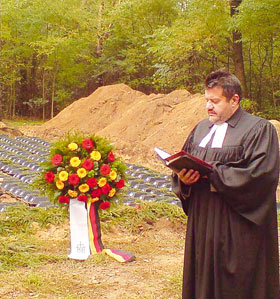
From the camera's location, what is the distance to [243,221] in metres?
2.97

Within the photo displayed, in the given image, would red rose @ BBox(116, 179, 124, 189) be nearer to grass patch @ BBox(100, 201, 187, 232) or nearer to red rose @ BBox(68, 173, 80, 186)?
red rose @ BBox(68, 173, 80, 186)

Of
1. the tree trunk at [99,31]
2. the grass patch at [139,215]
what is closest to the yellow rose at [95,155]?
the grass patch at [139,215]

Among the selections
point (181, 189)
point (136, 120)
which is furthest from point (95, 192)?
point (136, 120)

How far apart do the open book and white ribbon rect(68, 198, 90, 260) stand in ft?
7.35

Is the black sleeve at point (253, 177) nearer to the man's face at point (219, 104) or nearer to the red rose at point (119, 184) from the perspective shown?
the man's face at point (219, 104)

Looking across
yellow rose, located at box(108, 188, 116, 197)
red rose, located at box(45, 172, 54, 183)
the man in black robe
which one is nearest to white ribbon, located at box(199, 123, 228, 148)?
the man in black robe

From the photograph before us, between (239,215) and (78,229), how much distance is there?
2391 mm

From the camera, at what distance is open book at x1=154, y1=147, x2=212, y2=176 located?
2.84 meters

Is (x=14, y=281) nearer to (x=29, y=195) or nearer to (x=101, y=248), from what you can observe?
(x=101, y=248)

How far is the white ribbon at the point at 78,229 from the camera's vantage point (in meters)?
4.96

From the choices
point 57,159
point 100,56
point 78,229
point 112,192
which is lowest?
point 78,229

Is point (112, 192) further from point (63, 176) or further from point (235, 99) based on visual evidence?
point (235, 99)

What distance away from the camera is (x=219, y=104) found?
306 cm

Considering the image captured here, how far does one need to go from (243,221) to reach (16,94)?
935 inches
